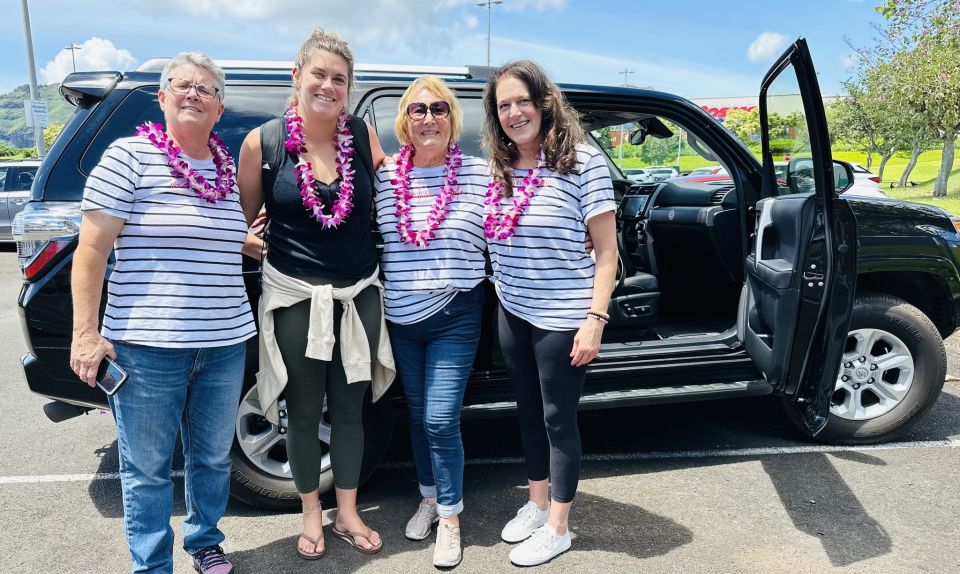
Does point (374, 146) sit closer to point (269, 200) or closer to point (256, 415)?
point (269, 200)

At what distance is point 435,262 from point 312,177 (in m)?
0.52

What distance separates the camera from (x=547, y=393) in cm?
247

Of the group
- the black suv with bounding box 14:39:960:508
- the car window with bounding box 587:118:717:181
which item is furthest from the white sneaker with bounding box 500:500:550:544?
the car window with bounding box 587:118:717:181

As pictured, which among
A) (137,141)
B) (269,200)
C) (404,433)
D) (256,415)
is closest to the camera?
(137,141)

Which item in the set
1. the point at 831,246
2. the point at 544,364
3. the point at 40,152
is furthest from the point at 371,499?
the point at 40,152

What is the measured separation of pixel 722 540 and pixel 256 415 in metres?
2.01

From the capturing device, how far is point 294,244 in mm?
2338

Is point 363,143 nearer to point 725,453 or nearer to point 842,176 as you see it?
point 842,176

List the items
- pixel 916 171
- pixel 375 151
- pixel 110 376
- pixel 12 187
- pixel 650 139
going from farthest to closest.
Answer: pixel 916 171
pixel 12 187
pixel 650 139
pixel 375 151
pixel 110 376

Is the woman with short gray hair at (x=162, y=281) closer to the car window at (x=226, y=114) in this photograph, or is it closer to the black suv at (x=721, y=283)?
the black suv at (x=721, y=283)

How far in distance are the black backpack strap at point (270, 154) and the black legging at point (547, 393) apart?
37.6 inches

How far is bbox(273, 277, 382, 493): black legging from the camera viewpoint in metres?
2.38

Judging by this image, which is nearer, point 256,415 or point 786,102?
point 256,415

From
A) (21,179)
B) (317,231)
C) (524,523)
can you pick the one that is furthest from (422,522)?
(21,179)
